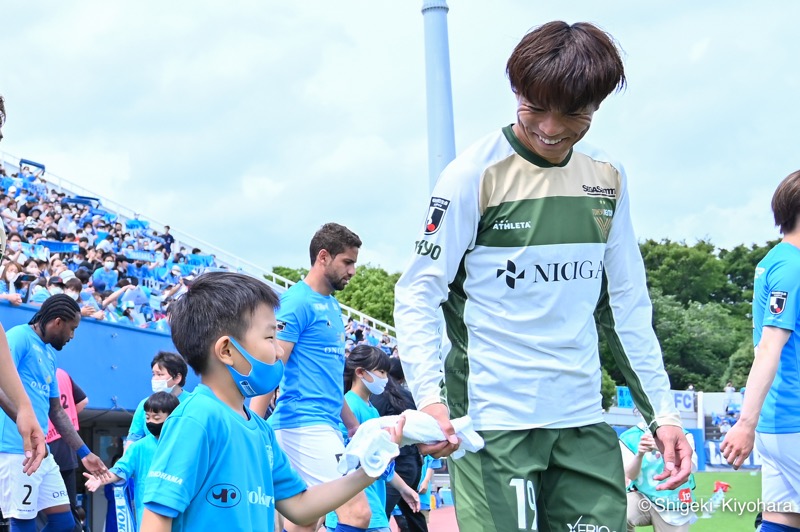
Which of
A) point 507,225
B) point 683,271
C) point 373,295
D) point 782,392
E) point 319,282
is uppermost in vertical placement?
point 683,271

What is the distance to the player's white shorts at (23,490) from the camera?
695 cm

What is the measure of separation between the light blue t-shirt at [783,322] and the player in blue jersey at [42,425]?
444cm

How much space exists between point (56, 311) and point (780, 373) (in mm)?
5162

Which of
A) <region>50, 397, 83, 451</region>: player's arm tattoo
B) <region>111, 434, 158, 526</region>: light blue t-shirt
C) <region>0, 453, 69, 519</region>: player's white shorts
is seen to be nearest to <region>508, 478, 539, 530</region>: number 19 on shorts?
<region>111, 434, 158, 526</region>: light blue t-shirt

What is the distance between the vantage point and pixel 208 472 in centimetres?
289

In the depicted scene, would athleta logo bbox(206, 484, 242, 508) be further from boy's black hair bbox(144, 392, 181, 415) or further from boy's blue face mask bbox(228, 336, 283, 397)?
boy's black hair bbox(144, 392, 181, 415)

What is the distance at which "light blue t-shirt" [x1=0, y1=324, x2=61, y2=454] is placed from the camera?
7150 millimetres

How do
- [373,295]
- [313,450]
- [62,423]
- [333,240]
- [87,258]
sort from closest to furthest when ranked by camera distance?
[313,450] < [333,240] < [62,423] < [87,258] < [373,295]

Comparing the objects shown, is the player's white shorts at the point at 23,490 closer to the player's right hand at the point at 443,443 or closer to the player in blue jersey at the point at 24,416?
the player in blue jersey at the point at 24,416

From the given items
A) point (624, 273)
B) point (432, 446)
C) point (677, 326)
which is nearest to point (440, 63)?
point (624, 273)

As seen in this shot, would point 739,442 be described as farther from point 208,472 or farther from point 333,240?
point 333,240

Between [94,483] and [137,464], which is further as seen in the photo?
[137,464]

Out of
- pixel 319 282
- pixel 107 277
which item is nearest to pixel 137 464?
pixel 319 282

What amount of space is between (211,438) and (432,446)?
0.63m
